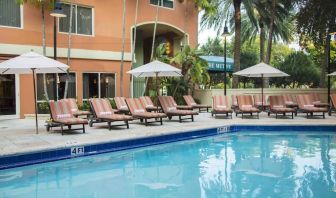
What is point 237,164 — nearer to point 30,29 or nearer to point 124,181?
point 124,181

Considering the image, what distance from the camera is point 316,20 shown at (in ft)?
65.8

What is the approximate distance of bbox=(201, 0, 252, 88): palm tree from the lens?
2122 centimetres

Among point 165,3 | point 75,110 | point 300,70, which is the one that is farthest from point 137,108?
point 300,70

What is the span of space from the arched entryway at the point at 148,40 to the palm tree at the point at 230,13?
7.74 feet

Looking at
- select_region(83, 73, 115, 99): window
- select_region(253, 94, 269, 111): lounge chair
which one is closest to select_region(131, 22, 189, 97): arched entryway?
select_region(83, 73, 115, 99): window

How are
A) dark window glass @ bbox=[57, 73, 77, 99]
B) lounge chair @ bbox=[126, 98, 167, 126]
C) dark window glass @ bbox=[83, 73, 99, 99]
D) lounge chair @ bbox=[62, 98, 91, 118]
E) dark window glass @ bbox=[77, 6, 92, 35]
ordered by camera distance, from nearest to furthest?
lounge chair @ bbox=[126, 98, 167, 126]
lounge chair @ bbox=[62, 98, 91, 118]
dark window glass @ bbox=[57, 73, 77, 99]
dark window glass @ bbox=[77, 6, 92, 35]
dark window glass @ bbox=[83, 73, 99, 99]

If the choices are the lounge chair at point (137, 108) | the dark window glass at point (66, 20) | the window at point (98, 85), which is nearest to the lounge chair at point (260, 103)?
the lounge chair at point (137, 108)

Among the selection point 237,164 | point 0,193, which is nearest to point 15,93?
point 0,193

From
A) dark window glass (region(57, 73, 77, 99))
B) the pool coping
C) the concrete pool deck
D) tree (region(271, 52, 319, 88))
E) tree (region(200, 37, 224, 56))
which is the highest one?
tree (region(200, 37, 224, 56))

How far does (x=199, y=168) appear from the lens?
7.90m

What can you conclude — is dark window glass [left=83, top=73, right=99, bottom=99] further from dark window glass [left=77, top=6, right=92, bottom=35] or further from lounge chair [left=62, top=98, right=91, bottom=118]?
lounge chair [left=62, top=98, right=91, bottom=118]

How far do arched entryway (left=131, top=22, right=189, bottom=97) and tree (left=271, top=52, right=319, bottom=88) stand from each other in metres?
11.9

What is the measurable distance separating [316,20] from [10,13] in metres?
16.4

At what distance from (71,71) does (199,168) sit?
1110 cm
